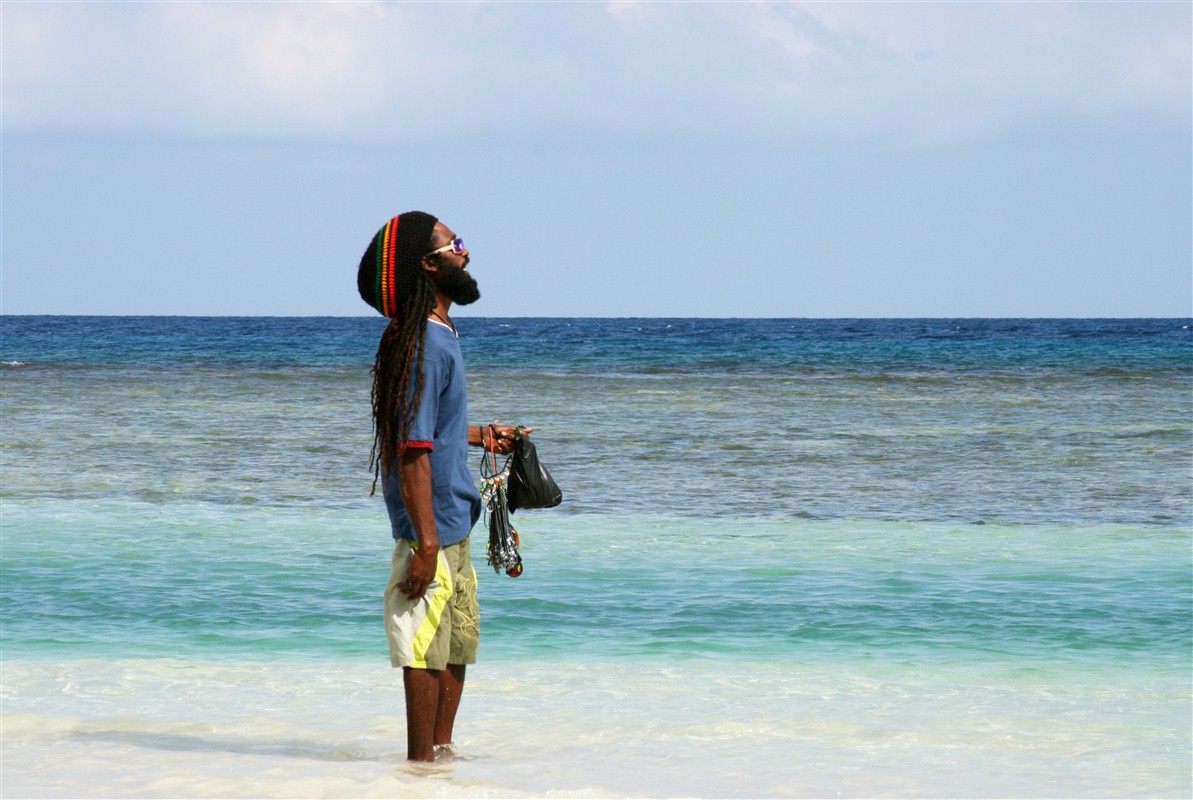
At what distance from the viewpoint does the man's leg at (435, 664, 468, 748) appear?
16.1ft

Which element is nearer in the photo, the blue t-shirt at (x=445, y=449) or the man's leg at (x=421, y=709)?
the blue t-shirt at (x=445, y=449)

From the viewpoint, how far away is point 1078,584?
28.4ft

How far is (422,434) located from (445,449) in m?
0.18

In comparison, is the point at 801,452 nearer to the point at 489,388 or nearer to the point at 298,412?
the point at 298,412

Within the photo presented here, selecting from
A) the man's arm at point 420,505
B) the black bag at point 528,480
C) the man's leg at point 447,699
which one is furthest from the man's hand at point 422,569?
the black bag at point 528,480

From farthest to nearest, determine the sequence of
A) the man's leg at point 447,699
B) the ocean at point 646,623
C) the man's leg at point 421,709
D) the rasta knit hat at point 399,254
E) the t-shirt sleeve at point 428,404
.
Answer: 1. the ocean at point 646,623
2. the man's leg at point 447,699
3. the man's leg at point 421,709
4. the rasta knit hat at point 399,254
5. the t-shirt sleeve at point 428,404

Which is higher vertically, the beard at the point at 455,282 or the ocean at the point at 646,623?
the beard at the point at 455,282

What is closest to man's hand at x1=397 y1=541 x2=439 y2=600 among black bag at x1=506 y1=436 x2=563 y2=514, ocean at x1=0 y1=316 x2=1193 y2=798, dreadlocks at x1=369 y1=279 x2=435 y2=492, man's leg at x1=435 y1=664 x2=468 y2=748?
dreadlocks at x1=369 y1=279 x2=435 y2=492

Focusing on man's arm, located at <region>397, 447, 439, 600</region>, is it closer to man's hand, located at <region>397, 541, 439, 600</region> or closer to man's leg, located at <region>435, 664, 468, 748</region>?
man's hand, located at <region>397, 541, 439, 600</region>

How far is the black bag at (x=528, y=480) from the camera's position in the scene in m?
5.00

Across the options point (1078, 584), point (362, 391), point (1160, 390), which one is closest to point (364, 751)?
point (1078, 584)

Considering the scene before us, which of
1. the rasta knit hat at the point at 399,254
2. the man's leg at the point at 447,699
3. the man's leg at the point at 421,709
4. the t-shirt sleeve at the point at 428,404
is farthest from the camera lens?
the man's leg at the point at 447,699

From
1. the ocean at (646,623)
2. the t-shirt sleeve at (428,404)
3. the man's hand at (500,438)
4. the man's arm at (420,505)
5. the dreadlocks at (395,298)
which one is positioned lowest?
the ocean at (646,623)

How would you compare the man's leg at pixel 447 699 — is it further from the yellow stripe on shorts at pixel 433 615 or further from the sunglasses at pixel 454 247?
the sunglasses at pixel 454 247
